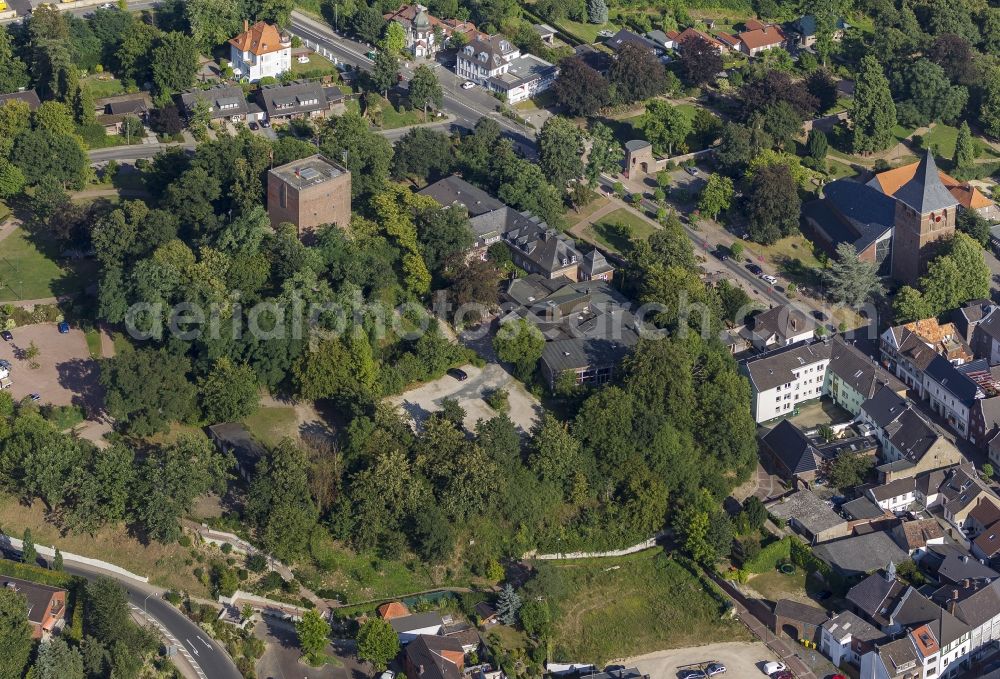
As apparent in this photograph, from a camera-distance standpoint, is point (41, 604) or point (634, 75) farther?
point (634, 75)

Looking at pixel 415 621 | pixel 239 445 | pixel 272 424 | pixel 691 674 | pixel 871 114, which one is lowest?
pixel 691 674

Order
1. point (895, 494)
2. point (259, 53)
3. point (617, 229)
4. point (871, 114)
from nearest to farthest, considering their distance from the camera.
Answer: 1. point (895, 494)
2. point (617, 229)
3. point (259, 53)
4. point (871, 114)

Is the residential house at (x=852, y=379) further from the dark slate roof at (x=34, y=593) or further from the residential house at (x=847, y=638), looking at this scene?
the dark slate roof at (x=34, y=593)

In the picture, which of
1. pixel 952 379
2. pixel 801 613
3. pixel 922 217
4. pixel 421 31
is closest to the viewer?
pixel 801 613

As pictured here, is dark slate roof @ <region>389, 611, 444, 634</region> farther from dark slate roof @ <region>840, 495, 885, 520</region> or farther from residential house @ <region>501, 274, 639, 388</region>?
dark slate roof @ <region>840, 495, 885, 520</region>

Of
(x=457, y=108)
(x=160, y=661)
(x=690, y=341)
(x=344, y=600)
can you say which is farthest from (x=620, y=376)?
(x=457, y=108)

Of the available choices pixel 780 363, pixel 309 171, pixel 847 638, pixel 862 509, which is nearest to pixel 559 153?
pixel 309 171

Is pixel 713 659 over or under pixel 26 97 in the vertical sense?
under

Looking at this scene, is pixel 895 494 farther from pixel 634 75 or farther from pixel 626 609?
pixel 634 75
